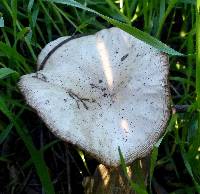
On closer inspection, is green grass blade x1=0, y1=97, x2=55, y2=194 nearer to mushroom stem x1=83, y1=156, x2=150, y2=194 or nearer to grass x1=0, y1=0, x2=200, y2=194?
grass x1=0, y1=0, x2=200, y2=194

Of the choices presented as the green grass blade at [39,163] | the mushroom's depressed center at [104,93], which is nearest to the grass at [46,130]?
the green grass blade at [39,163]

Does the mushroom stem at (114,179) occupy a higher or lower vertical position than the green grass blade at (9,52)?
lower

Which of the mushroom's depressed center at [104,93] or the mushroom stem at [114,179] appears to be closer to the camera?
the mushroom's depressed center at [104,93]

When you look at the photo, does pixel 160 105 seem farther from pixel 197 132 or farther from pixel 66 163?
pixel 66 163

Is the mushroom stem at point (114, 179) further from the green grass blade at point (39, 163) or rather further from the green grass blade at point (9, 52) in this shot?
the green grass blade at point (9, 52)

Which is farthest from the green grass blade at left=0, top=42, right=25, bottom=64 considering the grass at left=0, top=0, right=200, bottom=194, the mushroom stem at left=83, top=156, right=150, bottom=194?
the mushroom stem at left=83, top=156, right=150, bottom=194

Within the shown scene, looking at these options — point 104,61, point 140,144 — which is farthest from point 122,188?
point 104,61

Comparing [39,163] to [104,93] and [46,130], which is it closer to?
[46,130]
